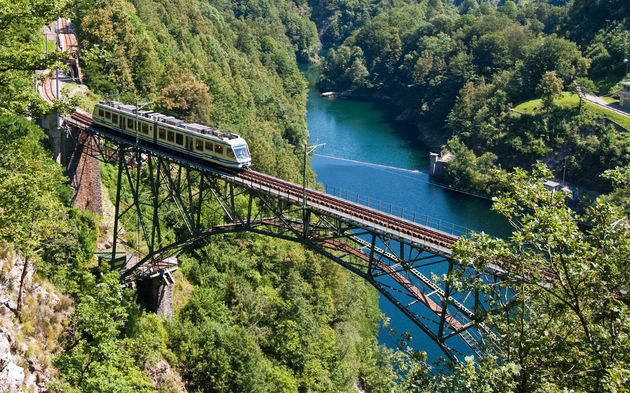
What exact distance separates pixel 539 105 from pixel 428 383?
247 ft

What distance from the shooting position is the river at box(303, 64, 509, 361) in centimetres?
6206

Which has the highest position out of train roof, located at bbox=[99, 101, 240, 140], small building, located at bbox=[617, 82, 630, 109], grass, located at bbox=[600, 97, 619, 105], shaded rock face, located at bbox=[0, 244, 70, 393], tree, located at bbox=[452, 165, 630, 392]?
tree, located at bbox=[452, 165, 630, 392]

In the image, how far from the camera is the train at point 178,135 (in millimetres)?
31047

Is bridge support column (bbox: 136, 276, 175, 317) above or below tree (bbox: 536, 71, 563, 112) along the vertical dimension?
below

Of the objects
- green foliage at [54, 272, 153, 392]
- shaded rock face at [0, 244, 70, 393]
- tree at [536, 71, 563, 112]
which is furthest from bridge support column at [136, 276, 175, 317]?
tree at [536, 71, 563, 112]

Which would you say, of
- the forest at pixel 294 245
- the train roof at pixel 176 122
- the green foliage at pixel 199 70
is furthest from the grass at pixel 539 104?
the train roof at pixel 176 122

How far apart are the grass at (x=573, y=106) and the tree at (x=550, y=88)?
3.34 ft

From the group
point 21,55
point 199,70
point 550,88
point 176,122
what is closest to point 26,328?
point 21,55

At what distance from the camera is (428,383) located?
15.9m

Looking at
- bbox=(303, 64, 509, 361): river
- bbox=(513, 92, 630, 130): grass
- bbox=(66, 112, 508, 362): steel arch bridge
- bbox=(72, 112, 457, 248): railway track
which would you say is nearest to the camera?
bbox=(66, 112, 508, 362): steel arch bridge

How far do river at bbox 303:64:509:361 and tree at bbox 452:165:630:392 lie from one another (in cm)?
2966

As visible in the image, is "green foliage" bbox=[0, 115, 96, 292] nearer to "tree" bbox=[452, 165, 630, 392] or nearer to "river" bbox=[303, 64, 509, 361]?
"tree" bbox=[452, 165, 630, 392]

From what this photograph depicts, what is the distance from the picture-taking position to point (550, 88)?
259 ft

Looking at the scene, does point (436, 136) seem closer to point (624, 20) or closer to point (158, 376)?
point (624, 20)
